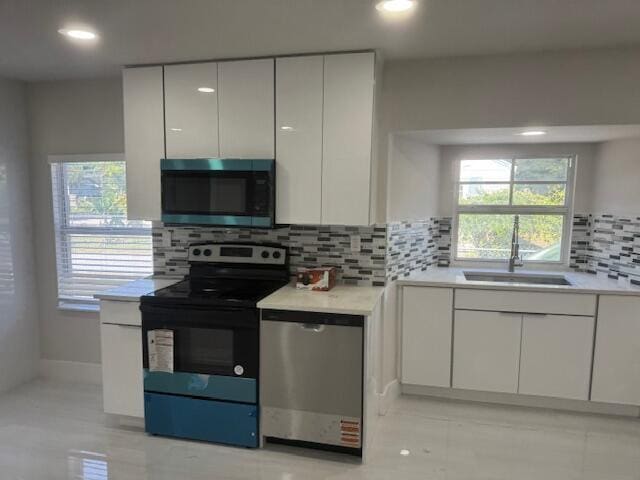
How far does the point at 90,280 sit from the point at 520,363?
324 cm

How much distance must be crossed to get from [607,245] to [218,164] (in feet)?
9.30

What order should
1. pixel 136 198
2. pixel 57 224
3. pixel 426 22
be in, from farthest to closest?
1. pixel 57 224
2. pixel 136 198
3. pixel 426 22

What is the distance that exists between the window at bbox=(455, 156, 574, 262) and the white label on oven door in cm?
240

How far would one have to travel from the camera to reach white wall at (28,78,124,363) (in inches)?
128

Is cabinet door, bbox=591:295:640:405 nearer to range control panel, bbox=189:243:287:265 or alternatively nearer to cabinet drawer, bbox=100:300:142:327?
range control panel, bbox=189:243:287:265

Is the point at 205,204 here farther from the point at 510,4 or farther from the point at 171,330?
the point at 510,4

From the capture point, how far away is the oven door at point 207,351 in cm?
246

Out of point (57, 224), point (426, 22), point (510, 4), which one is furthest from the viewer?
point (57, 224)

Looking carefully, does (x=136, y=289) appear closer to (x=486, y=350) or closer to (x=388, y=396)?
(x=388, y=396)

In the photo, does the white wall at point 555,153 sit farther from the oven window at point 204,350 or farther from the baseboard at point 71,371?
the baseboard at point 71,371

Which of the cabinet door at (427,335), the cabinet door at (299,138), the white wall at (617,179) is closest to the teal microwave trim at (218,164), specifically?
the cabinet door at (299,138)

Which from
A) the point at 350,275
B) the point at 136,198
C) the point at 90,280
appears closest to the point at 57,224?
the point at 90,280

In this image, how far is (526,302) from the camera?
115 inches

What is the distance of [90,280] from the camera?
3.44m
